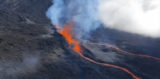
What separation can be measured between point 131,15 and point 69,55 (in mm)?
18063

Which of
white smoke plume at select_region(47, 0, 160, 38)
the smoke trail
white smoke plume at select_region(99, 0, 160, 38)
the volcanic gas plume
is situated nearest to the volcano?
the volcanic gas plume

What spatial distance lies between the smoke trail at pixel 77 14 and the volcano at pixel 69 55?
3103mm

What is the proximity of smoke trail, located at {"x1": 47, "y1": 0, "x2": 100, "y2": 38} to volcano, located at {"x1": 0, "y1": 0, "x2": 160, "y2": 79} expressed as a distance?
3103 mm

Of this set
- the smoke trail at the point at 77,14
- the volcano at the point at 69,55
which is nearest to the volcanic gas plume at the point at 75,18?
the smoke trail at the point at 77,14

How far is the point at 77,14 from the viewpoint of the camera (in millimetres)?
30188

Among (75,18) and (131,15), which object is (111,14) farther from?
(75,18)

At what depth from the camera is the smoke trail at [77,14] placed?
26.2 meters

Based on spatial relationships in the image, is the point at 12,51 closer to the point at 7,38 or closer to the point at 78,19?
the point at 7,38

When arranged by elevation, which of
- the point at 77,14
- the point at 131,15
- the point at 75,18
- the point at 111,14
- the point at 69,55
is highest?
the point at 111,14

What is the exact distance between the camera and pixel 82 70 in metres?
14.2

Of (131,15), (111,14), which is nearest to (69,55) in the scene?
(131,15)

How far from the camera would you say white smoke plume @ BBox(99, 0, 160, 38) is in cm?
2823

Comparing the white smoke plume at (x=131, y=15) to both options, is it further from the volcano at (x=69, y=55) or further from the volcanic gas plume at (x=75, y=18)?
the volcano at (x=69, y=55)

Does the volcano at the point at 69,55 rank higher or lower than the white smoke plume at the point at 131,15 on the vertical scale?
lower
